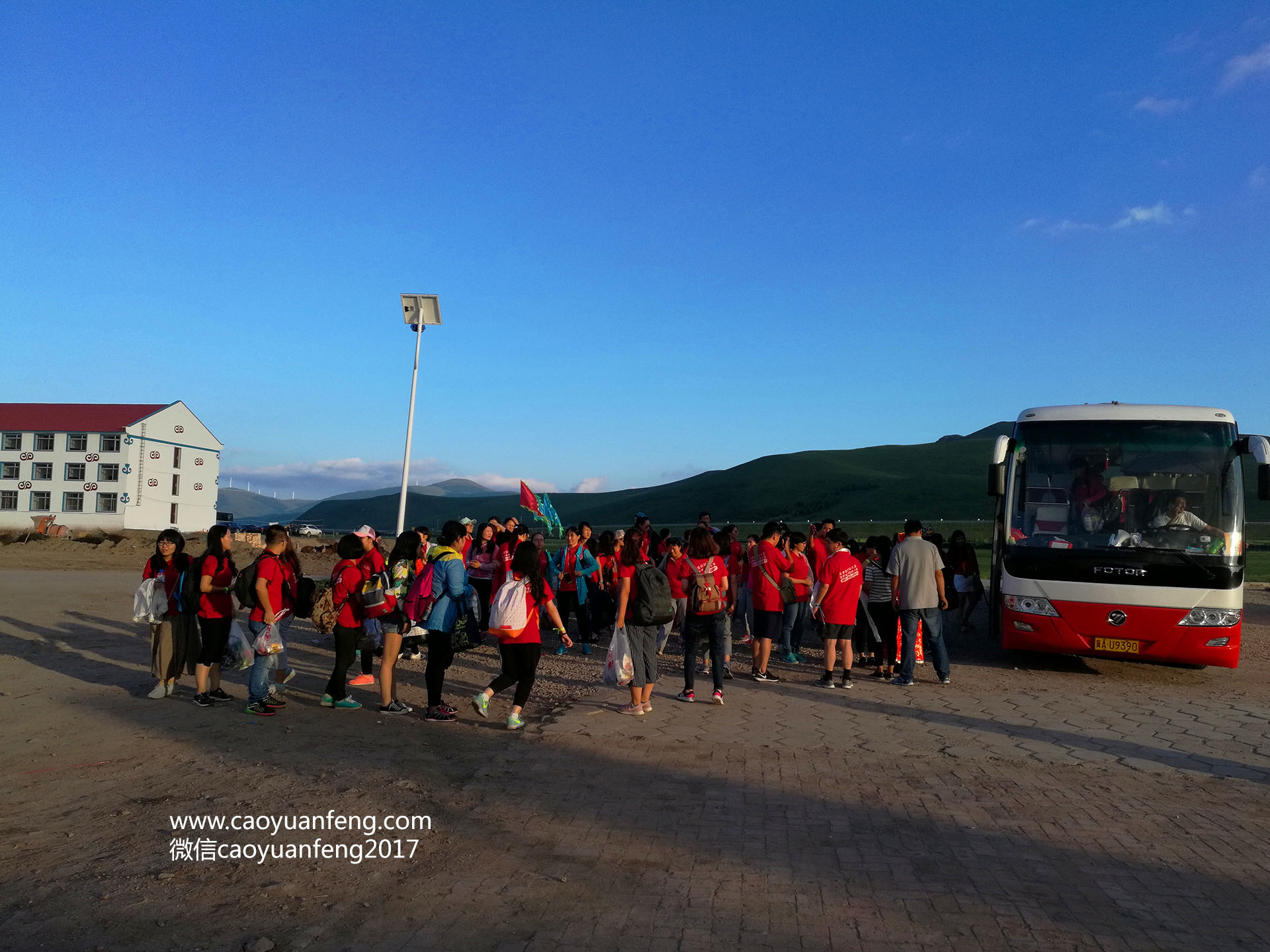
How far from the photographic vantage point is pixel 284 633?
1481 centimetres

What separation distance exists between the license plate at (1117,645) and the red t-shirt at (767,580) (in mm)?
3959

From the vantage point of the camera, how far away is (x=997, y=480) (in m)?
12.2

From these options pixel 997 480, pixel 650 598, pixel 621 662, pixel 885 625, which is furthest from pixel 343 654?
pixel 997 480

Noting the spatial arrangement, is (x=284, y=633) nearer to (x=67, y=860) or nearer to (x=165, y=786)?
(x=165, y=786)

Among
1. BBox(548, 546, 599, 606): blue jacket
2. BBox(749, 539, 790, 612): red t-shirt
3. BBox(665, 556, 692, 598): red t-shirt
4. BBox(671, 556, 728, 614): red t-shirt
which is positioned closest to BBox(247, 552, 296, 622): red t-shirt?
BBox(665, 556, 692, 598): red t-shirt

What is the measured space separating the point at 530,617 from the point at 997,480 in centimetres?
731

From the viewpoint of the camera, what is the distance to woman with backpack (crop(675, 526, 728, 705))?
938cm

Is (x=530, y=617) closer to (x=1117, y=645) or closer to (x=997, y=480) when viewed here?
(x=997, y=480)

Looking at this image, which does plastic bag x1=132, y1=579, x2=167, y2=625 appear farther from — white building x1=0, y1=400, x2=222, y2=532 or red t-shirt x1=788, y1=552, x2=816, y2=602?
white building x1=0, y1=400, x2=222, y2=532

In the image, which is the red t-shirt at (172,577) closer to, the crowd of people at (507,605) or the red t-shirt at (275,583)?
the crowd of people at (507,605)

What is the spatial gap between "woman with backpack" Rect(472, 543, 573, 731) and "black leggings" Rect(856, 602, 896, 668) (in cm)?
494

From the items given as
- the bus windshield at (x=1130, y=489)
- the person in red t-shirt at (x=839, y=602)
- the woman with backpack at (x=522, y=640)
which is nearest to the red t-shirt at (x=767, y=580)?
the person in red t-shirt at (x=839, y=602)

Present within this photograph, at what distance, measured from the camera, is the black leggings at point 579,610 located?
44.4ft

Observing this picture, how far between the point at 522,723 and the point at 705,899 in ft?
13.6
